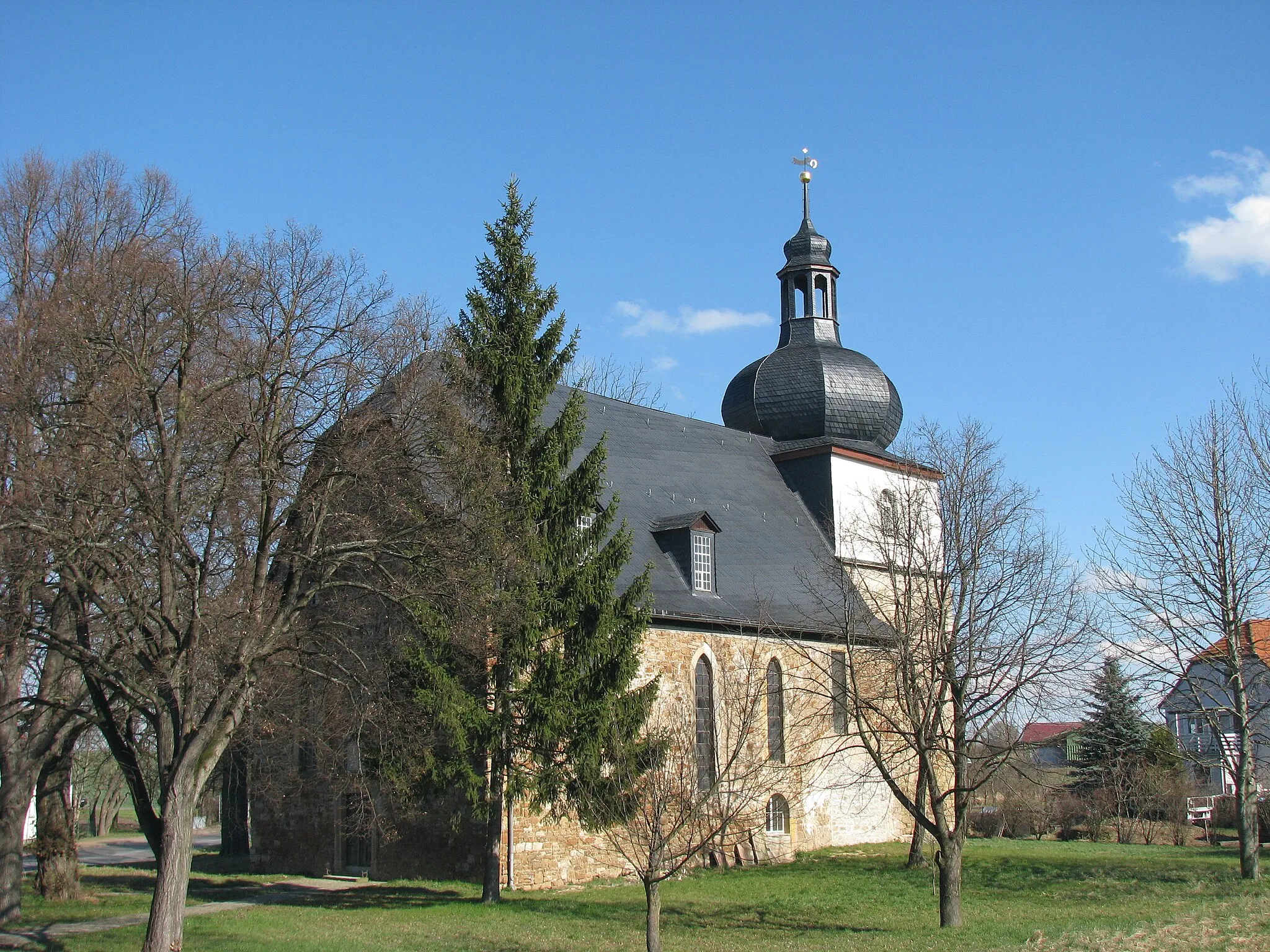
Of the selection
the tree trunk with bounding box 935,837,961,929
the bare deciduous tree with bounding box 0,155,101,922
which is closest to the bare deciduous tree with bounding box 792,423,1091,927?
the tree trunk with bounding box 935,837,961,929

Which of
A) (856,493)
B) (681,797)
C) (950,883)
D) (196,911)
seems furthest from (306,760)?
(856,493)

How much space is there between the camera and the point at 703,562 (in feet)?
76.8

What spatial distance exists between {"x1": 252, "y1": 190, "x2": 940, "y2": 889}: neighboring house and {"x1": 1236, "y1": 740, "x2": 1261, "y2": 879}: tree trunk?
5674 mm

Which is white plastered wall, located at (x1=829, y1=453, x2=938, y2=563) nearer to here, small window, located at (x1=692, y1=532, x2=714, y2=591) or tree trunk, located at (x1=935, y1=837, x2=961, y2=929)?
small window, located at (x1=692, y1=532, x2=714, y2=591)

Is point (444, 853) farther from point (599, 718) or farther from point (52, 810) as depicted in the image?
point (52, 810)

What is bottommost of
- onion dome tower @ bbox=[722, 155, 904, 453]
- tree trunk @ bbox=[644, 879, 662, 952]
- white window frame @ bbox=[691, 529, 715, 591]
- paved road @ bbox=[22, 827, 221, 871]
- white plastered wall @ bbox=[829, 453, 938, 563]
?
paved road @ bbox=[22, 827, 221, 871]

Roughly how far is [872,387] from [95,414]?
66.3 feet

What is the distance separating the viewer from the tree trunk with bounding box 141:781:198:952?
12336 mm

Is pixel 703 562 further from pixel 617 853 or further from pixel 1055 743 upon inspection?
pixel 1055 743

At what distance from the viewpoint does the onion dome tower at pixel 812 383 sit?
29.0 meters

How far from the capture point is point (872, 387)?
29.4 m

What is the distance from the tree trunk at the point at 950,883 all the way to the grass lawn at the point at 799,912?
0.23 m

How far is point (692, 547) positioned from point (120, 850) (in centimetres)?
2217

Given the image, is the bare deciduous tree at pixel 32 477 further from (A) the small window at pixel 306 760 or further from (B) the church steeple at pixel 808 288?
(B) the church steeple at pixel 808 288
